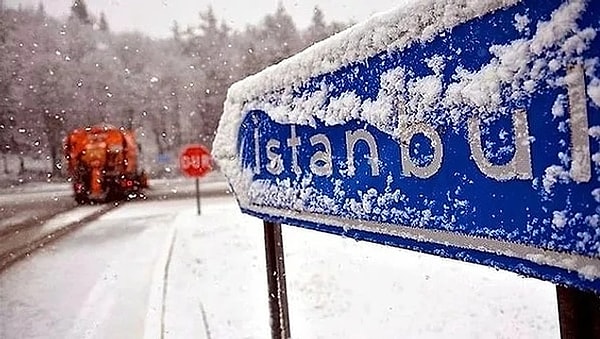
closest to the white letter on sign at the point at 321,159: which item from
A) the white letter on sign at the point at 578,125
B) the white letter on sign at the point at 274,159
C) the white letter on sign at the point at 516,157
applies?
the white letter on sign at the point at 274,159

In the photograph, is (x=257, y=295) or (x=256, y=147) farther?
(x=257, y=295)

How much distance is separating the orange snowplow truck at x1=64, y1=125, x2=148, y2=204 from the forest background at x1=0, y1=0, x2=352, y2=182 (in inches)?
589

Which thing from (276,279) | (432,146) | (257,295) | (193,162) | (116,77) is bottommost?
(257,295)

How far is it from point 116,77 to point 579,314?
1680 inches

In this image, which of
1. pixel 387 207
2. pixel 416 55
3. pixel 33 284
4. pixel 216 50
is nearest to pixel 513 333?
pixel 387 207

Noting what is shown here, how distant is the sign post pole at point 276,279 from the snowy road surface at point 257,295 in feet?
4.25

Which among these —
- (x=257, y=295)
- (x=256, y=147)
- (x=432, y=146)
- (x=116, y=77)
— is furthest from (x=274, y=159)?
(x=116, y=77)

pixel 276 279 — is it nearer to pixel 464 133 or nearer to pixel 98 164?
pixel 464 133

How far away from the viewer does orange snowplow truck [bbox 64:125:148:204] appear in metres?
17.1

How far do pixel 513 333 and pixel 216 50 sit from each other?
44250 millimetres

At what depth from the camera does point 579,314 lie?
75 centimetres

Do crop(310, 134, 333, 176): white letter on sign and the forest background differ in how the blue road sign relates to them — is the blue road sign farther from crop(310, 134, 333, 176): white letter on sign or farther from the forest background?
the forest background

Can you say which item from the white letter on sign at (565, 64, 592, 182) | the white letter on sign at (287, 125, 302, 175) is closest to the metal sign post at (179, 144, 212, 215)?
the white letter on sign at (287, 125, 302, 175)

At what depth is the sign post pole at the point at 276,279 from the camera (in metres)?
1.78
